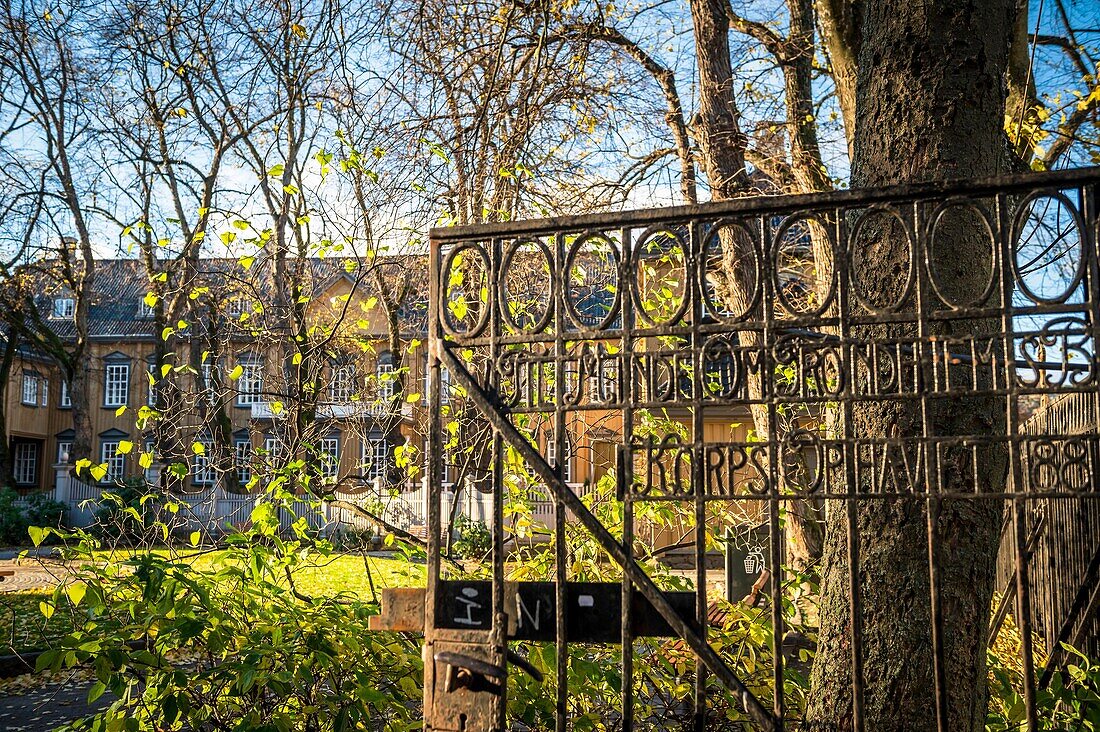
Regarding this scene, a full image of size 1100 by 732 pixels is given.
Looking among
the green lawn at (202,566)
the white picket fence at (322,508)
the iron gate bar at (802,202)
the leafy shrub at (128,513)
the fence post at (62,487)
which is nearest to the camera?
the iron gate bar at (802,202)

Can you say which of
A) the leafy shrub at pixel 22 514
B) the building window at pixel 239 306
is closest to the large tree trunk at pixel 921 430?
the building window at pixel 239 306

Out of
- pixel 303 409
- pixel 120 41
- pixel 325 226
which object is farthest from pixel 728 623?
pixel 120 41

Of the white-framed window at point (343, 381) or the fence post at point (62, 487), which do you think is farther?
the fence post at point (62, 487)

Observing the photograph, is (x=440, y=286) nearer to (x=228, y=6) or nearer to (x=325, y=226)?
(x=325, y=226)

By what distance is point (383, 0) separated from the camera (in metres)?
7.10

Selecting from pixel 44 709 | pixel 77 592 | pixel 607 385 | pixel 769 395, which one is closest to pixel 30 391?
pixel 44 709

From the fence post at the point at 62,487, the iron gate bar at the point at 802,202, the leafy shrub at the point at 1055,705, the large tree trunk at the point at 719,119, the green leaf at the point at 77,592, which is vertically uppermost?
the large tree trunk at the point at 719,119

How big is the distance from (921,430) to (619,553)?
128 cm

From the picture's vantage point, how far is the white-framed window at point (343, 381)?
6.54 m

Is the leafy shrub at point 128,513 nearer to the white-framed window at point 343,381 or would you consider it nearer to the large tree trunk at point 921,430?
the white-framed window at point 343,381

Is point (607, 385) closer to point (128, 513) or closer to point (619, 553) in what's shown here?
point (619, 553)

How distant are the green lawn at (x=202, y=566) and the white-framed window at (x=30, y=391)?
27.3 m

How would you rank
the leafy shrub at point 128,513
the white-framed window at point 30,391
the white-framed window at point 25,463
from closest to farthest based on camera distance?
1. the leafy shrub at point 128,513
2. the white-framed window at point 30,391
3. the white-framed window at point 25,463

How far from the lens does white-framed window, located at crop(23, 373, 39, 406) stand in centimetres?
3922
